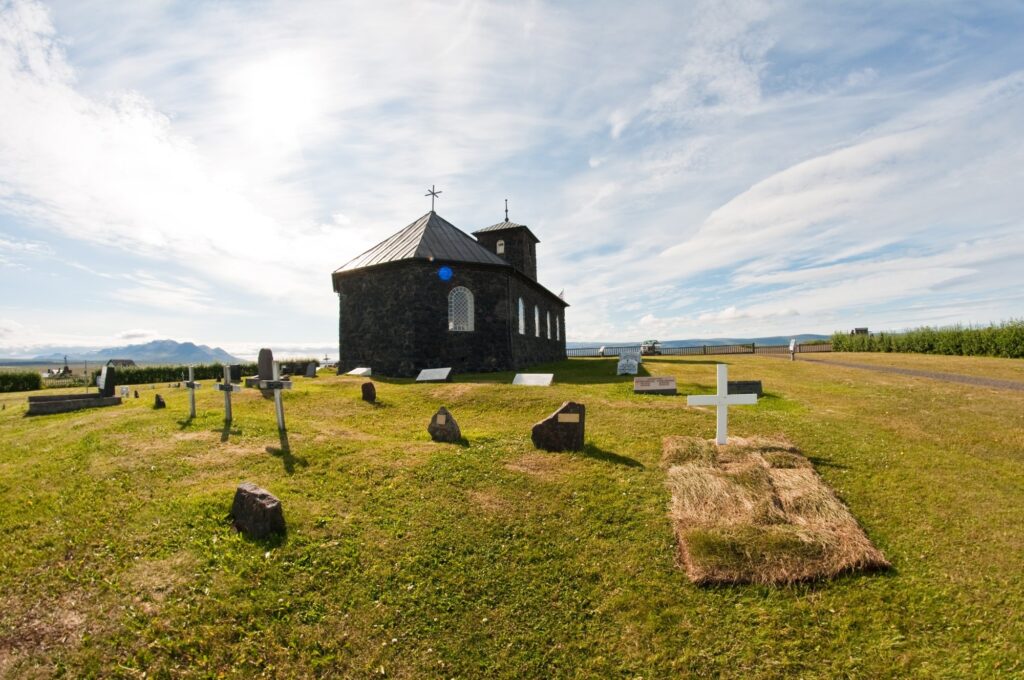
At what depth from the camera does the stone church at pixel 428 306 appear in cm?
2302

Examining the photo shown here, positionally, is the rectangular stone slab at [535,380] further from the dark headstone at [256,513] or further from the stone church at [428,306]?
the dark headstone at [256,513]

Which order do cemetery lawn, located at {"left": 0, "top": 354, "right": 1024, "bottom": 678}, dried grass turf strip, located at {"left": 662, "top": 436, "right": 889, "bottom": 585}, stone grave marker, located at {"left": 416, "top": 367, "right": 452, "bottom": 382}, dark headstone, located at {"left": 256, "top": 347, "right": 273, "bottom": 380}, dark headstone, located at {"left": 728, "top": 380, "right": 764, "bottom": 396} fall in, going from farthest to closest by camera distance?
stone grave marker, located at {"left": 416, "top": 367, "right": 452, "bottom": 382}
dark headstone, located at {"left": 728, "top": 380, "right": 764, "bottom": 396}
dark headstone, located at {"left": 256, "top": 347, "right": 273, "bottom": 380}
dried grass turf strip, located at {"left": 662, "top": 436, "right": 889, "bottom": 585}
cemetery lawn, located at {"left": 0, "top": 354, "right": 1024, "bottom": 678}

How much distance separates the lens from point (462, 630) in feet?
19.0

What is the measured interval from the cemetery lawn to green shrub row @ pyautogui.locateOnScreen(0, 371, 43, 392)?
2233 cm

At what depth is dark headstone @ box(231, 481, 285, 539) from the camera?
7.01 m

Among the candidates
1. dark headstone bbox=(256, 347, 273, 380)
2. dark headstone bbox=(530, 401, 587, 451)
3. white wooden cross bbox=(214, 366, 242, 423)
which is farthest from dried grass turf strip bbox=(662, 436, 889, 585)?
white wooden cross bbox=(214, 366, 242, 423)

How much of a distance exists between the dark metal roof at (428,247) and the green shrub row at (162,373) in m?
13.2

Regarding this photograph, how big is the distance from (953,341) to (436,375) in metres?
35.4

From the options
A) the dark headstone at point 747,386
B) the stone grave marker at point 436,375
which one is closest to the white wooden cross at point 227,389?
the stone grave marker at point 436,375

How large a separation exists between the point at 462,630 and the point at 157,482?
657 cm

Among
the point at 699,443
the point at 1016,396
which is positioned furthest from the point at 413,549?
the point at 1016,396

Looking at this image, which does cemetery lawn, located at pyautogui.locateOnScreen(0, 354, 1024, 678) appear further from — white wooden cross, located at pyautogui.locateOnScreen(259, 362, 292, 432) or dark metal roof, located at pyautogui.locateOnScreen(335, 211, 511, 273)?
dark metal roof, located at pyautogui.locateOnScreen(335, 211, 511, 273)

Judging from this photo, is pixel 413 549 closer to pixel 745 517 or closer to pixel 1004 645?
pixel 745 517

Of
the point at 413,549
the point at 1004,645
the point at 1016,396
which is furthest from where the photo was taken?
the point at 1016,396
